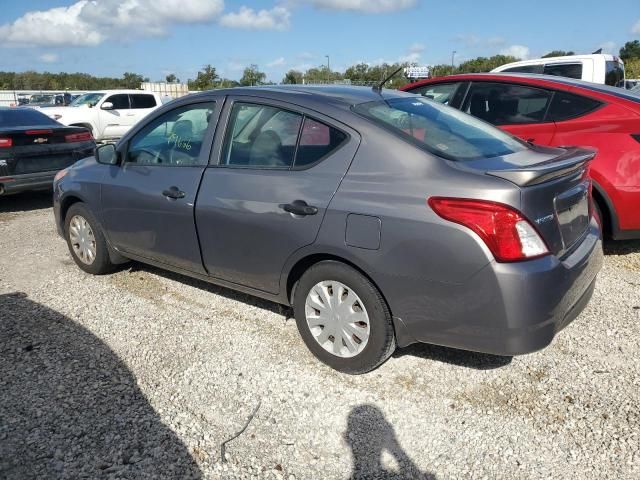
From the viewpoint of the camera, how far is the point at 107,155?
445 centimetres

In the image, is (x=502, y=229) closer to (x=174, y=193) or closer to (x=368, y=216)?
(x=368, y=216)

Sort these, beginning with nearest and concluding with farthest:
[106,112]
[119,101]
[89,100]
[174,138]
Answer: [174,138] → [106,112] → [119,101] → [89,100]

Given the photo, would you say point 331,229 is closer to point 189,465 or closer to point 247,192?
point 247,192

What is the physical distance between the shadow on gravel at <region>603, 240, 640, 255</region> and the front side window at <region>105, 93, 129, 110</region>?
14199mm

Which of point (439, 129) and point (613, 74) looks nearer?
point (439, 129)

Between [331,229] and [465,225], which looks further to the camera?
[331,229]

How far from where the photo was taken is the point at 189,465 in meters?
2.50

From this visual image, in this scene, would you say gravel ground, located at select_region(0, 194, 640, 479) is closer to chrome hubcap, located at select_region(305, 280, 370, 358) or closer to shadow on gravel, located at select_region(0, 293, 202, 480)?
shadow on gravel, located at select_region(0, 293, 202, 480)

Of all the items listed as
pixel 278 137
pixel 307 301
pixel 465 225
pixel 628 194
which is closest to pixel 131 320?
pixel 307 301

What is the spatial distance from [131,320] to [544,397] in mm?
2848

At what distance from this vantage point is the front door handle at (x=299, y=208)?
10.0 ft

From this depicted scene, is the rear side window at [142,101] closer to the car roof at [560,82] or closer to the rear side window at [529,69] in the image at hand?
the rear side window at [529,69]

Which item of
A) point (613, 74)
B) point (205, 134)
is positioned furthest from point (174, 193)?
point (613, 74)

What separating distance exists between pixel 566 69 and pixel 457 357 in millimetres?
8720
